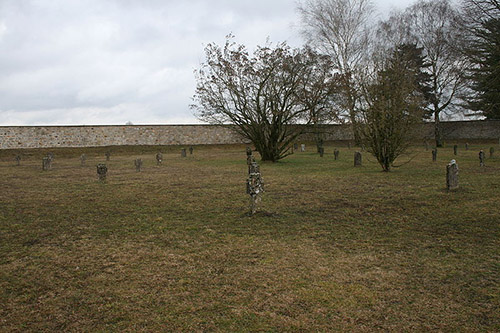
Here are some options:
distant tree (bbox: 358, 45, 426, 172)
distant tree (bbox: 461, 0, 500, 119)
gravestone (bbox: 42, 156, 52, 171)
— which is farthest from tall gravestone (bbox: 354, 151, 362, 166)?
gravestone (bbox: 42, 156, 52, 171)

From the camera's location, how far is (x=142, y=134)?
39594 millimetres

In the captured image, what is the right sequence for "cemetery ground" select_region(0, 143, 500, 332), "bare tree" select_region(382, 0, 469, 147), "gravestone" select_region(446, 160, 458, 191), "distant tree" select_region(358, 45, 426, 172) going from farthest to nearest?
"bare tree" select_region(382, 0, 469, 147)
"distant tree" select_region(358, 45, 426, 172)
"gravestone" select_region(446, 160, 458, 191)
"cemetery ground" select_region(0, 143, 500, 332)

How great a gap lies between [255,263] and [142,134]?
122 ft

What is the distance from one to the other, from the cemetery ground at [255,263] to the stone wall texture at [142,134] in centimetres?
2778

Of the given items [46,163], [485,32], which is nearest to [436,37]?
[485,32]

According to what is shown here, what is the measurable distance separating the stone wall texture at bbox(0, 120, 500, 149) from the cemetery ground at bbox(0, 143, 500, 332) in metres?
27.8

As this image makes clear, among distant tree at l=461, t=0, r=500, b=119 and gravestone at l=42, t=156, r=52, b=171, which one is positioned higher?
distant tree at l=461, t=0, r=500, b=119

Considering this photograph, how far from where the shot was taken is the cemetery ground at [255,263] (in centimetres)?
318

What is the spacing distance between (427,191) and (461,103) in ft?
96.6

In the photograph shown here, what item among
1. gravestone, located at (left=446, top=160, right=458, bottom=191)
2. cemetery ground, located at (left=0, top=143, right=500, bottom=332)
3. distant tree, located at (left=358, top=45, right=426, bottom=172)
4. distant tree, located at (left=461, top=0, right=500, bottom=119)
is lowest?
cemetery ground, located at (left=0, top=143, right=500, bottom=332)

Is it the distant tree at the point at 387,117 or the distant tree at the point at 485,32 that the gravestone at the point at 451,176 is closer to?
the distant tree at the point at 387,117

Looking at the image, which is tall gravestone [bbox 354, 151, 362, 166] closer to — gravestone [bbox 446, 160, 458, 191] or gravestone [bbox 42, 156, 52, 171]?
gravestone [bbox 446, 160, 458, 191]

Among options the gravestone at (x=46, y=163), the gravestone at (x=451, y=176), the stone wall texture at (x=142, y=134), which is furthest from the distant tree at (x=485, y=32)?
the gravestone at (x=46, y=163)

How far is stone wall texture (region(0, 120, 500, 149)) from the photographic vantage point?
3566cm
